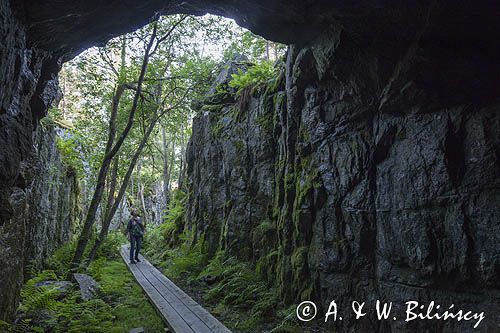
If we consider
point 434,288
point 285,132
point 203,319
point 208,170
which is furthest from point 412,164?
point 208,170

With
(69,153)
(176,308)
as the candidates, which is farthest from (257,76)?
(69,153)

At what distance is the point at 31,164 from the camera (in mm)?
6246

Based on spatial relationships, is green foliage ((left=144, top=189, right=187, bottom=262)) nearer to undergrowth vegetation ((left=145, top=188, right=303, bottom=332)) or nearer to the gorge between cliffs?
undergrowth vegetation ((left=145, top=188, right=303, bottom=332))

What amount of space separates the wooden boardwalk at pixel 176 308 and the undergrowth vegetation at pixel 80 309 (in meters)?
0.24

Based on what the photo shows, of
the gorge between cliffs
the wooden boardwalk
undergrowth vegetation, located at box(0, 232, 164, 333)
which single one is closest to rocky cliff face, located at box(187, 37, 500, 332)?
the gorge between cliffs

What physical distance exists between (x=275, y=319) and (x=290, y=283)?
35.2 inches

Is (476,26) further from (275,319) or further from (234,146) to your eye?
(234,146)

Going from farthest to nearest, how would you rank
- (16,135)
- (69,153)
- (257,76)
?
(69,153)
(257,76)
(16,135)

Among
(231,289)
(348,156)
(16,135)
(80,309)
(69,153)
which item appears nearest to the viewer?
(16,135)

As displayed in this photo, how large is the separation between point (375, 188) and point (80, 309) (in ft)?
22.3

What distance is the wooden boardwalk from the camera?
6398mm

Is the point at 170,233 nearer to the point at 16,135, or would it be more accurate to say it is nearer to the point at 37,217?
the point at 37,217

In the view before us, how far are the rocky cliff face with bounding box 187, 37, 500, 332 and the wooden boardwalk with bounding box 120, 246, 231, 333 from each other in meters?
1.98

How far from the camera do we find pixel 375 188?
595cm
